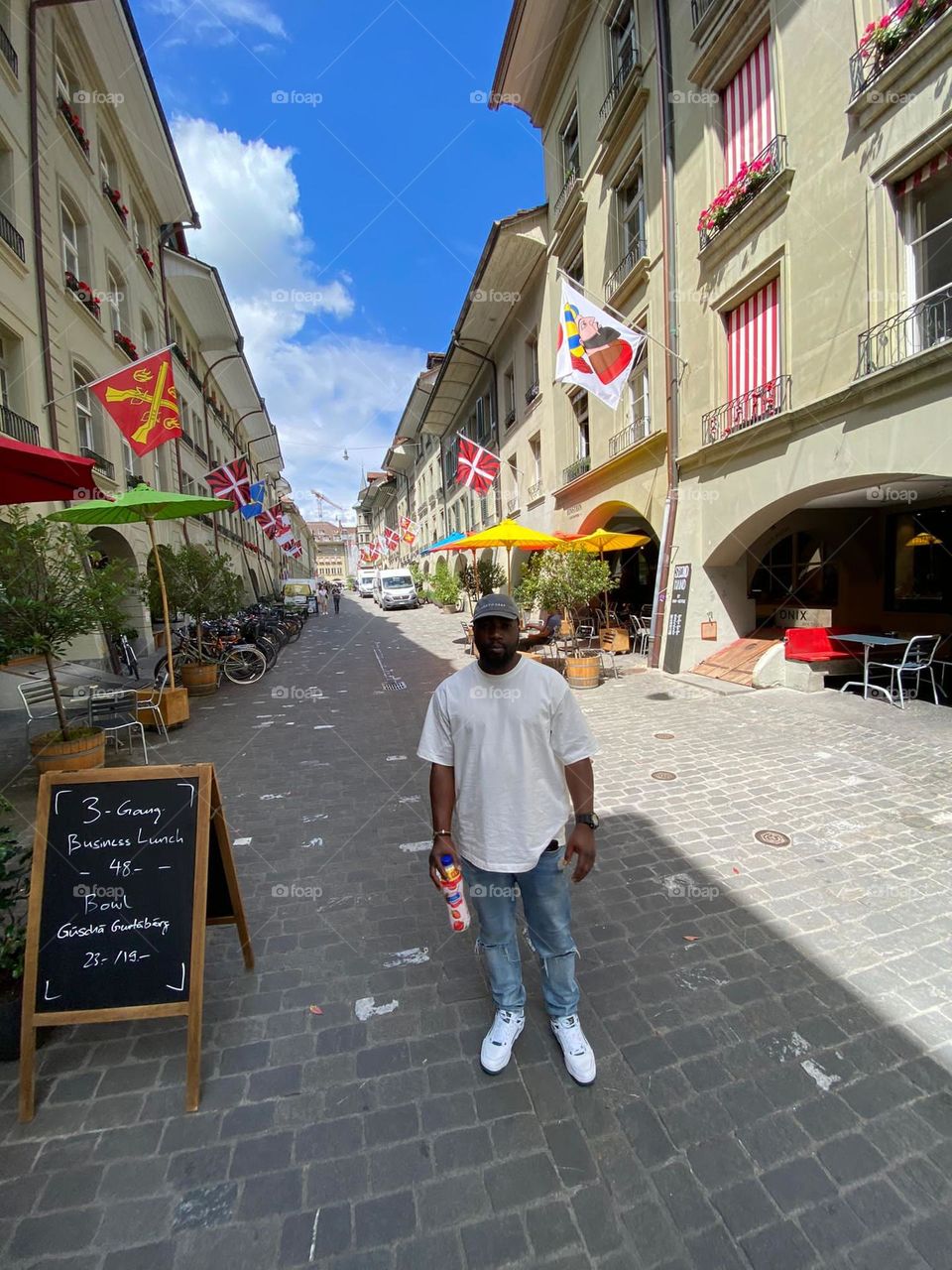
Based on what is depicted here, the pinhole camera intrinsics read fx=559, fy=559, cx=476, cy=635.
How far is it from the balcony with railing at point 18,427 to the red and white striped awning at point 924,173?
12883 millimetres

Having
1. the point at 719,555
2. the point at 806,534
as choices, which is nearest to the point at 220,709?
the point at 719,555

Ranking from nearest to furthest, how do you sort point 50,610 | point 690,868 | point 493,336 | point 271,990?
point 271,990 → point 690,868 → point 50,610 → point 493,336

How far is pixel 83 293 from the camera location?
472 inches

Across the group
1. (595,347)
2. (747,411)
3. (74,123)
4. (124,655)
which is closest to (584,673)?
(747,411)

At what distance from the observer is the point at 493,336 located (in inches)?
877

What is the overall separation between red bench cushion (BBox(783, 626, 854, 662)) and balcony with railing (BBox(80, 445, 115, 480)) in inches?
545

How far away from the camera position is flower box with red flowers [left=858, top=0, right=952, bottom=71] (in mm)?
6215

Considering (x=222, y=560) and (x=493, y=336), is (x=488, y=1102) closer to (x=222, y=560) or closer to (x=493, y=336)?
(x=222, y=560)

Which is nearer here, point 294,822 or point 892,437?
point 294,822

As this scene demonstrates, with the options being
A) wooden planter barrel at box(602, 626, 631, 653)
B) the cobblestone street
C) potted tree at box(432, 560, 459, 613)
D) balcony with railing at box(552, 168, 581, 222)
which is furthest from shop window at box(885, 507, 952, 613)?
potted tree at box(432, 560, 459, 613)

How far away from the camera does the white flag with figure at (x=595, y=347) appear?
930cm

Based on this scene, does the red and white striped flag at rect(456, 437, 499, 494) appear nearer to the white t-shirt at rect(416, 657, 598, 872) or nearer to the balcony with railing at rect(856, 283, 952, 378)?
the balcony with railing at rect(856, 283, 952, 378)

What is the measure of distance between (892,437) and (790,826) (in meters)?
5.50

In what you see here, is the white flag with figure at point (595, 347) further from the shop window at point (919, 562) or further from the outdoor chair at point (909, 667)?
the shop window at point (919, 562)
